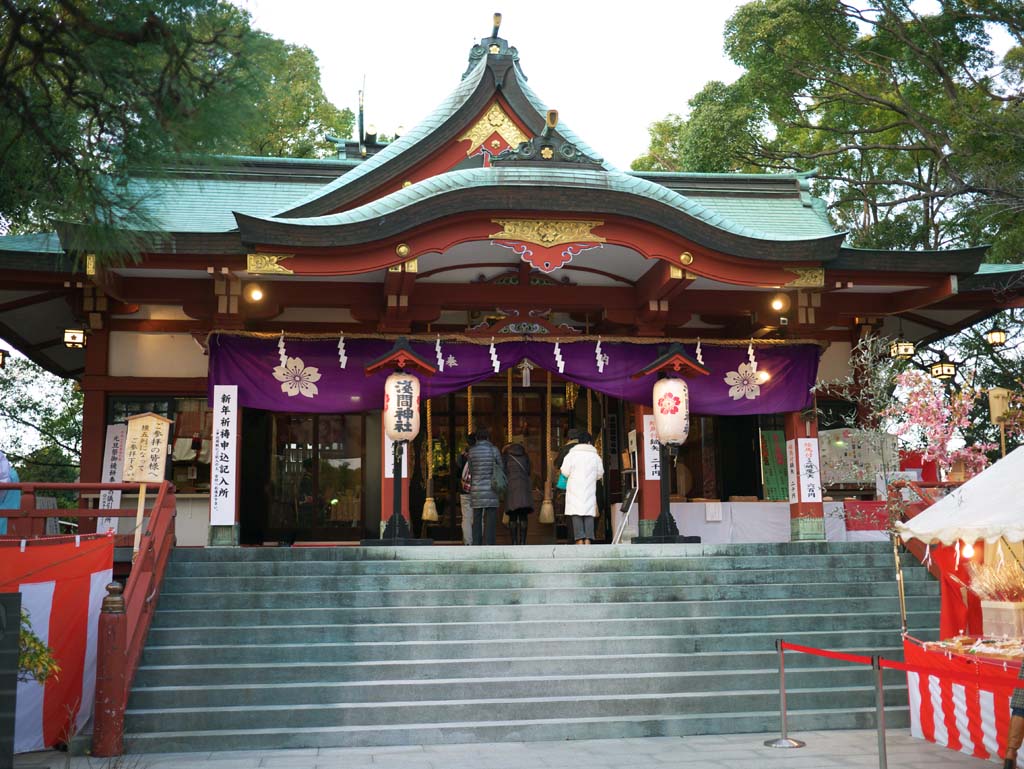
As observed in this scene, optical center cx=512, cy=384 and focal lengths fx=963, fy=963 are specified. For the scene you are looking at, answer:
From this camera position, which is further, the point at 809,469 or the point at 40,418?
the point at 40,418

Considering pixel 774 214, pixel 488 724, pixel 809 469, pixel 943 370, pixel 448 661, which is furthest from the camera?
pixel 774 214

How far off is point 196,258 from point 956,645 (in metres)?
9.24

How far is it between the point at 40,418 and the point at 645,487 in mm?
17421

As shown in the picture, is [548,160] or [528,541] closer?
[548,160]

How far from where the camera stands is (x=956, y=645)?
736 centimetres

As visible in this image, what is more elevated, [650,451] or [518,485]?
[650,451]

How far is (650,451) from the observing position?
13086 millimetres

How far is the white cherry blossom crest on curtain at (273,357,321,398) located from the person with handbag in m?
2.31

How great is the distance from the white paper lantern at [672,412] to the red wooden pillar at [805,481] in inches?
81.1

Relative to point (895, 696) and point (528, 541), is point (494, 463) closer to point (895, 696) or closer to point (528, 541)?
point (528, 541)

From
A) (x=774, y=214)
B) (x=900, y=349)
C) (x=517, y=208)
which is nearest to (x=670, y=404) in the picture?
(x=517, y=208)

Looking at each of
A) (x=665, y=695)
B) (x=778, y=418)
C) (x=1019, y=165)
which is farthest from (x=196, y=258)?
(x=1019, y=165)

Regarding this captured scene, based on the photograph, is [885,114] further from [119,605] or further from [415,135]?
[119,605]

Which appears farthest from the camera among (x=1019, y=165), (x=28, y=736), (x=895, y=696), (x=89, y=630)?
(x=1019, y=165)
